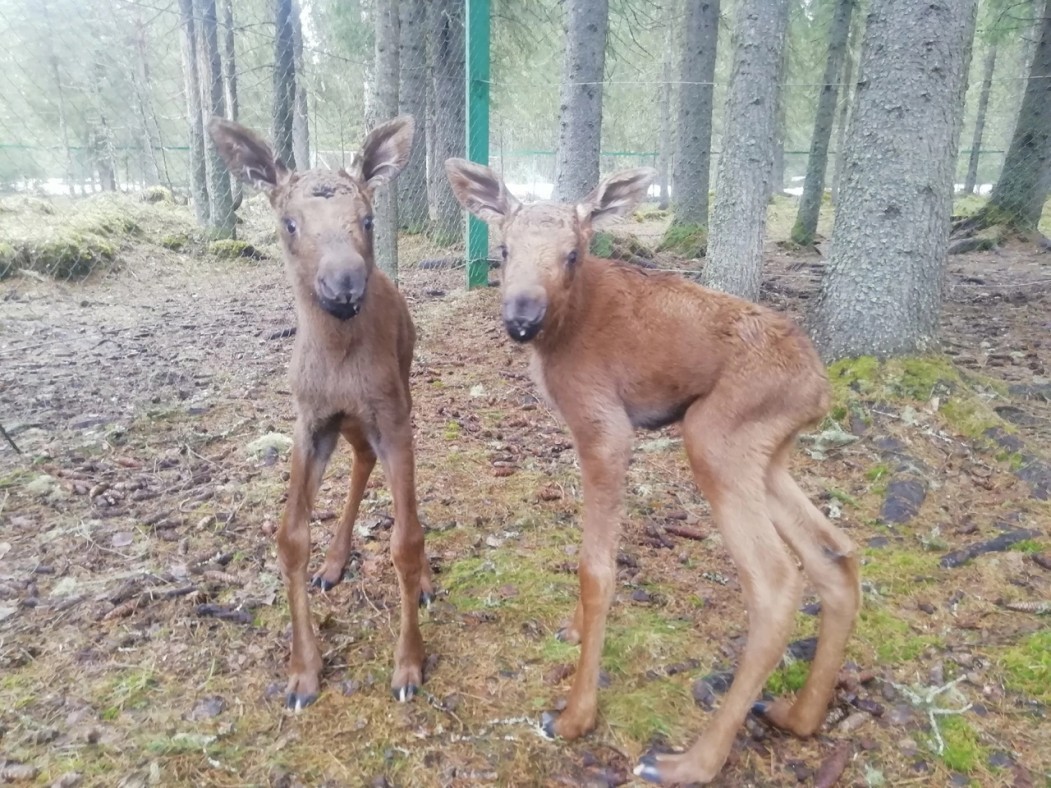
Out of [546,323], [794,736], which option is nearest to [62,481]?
[546,323]

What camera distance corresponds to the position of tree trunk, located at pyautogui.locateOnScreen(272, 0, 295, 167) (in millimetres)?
10602

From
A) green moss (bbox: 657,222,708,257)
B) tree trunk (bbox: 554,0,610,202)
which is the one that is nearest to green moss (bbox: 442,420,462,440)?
tree trunk (bbox: 554,0,610,202)

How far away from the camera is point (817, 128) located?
17.2 metres

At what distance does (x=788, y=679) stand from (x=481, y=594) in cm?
186

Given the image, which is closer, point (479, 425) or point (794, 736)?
point (794, 736)

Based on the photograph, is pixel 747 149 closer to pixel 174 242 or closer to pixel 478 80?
pixel 478 80

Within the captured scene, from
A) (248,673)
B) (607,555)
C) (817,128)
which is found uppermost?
(817,128)

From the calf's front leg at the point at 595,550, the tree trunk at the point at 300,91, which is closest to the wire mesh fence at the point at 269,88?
the tree trunk at the point at 300,91

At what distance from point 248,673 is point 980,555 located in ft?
14.8

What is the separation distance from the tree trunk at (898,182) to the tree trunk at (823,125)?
11.7 metres

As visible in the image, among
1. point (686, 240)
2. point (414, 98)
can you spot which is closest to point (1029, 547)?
point (686, 240)

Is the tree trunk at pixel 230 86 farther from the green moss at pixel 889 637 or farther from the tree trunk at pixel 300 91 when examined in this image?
the green moss at pixel 889 637

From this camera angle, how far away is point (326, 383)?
3.75 meters

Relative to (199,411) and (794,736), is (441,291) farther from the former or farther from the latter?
(794,736)
